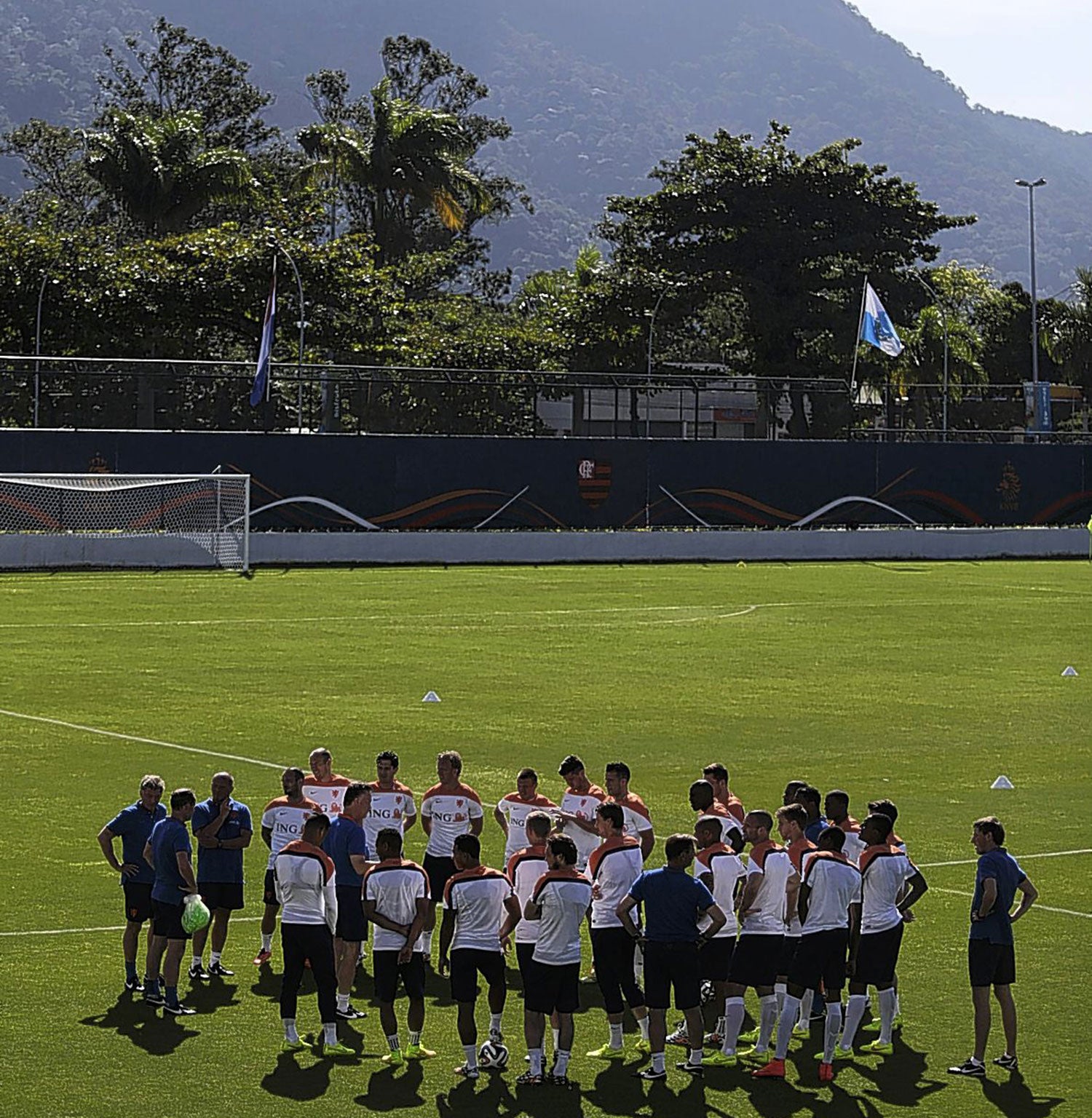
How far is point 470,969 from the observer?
35.9 feet

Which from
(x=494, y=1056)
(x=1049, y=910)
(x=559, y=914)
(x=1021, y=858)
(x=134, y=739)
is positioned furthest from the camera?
(x=134, y=739)

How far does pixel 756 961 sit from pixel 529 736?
1171 centimetres

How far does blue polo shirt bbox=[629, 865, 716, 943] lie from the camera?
1086 cm

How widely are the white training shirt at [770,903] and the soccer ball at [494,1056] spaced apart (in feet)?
5.45

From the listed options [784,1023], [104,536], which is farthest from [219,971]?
[104,536]

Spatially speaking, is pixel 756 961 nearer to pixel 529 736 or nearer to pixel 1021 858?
pixel 1021 858

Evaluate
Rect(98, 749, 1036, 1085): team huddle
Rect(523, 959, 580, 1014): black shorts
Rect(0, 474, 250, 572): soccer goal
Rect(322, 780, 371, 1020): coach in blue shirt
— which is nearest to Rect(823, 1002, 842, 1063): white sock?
Rect(98, 749, 1036, 1085): team huddle

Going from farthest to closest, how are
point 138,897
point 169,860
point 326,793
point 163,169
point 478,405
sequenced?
point 163,169 < point 478,405 < point 326,793 < point 138,897 < point 169,860

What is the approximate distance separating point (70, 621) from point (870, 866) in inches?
1036

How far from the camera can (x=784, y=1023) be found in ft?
36.8

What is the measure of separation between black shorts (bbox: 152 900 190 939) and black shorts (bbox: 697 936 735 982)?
338 centimetres

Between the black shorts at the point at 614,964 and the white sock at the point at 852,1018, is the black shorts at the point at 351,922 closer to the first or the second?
the black shorts at the point at 614,964

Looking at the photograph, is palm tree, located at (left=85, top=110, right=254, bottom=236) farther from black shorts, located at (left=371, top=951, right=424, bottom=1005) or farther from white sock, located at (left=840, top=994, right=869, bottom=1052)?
white sock, located at (left=840, top=994, right=869, bottom=1052)

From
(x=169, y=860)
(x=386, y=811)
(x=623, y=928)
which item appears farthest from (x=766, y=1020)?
(x=169, y=860)
